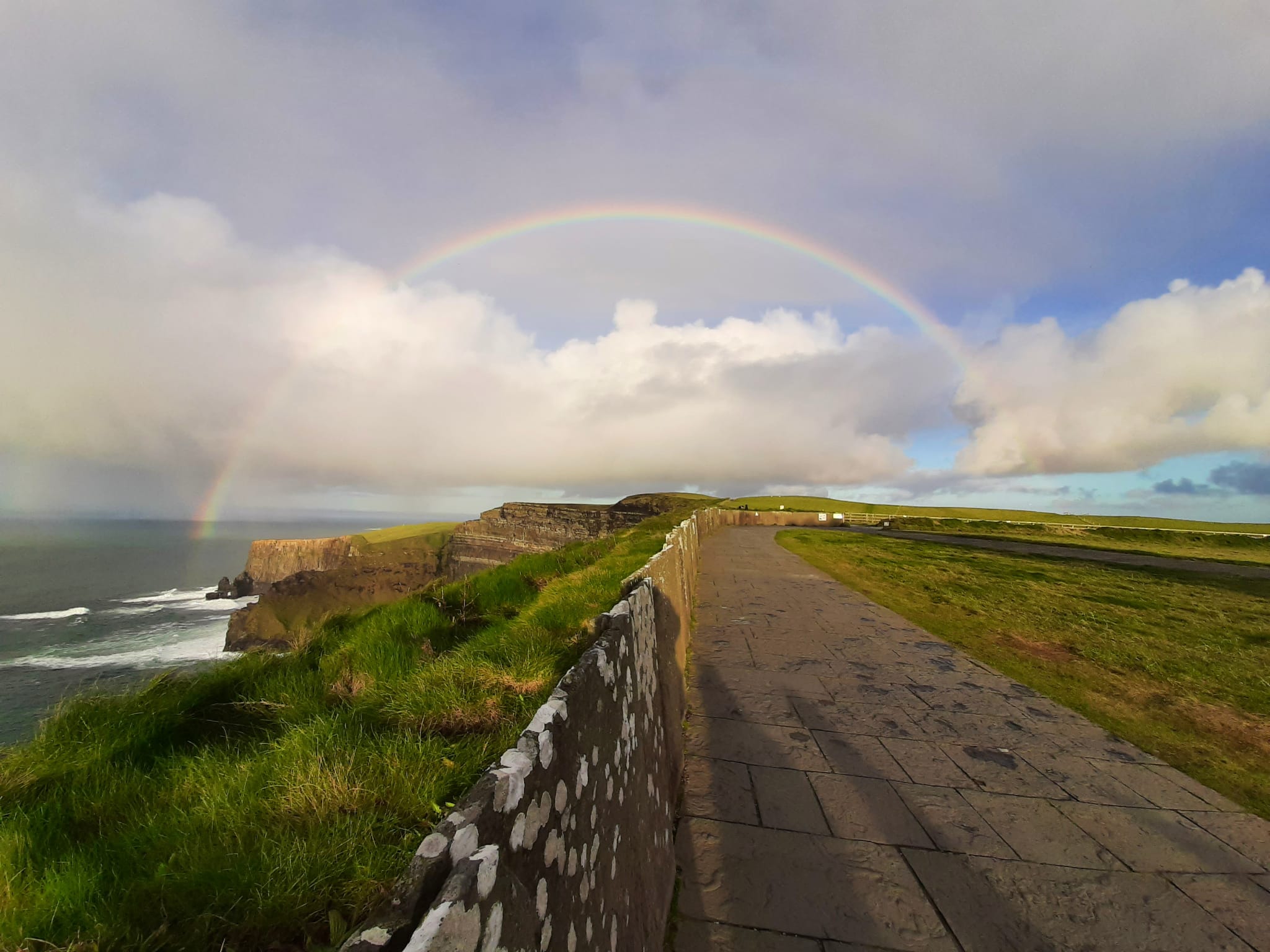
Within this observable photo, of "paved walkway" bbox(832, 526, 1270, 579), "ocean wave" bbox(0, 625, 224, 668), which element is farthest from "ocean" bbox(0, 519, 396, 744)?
"paved walkway" bbox(832, 526, 1270, 579)

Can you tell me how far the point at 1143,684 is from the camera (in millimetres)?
7824

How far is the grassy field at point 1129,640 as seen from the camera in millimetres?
6152

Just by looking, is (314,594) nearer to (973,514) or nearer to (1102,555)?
(1102,555)

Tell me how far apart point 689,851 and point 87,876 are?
348cm

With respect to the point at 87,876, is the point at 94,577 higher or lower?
lower

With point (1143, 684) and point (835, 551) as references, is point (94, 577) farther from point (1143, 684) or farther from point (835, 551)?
point (1143, 684)

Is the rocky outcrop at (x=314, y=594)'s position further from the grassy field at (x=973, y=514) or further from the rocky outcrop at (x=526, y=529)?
the grassy field at (x=973, y=514)

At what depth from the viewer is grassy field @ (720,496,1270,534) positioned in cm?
4981

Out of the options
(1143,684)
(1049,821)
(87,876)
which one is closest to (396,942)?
(87,876)

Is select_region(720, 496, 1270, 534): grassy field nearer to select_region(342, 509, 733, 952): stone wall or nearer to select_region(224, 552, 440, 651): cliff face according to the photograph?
select_region(224, 552, 440, 651): cliff face

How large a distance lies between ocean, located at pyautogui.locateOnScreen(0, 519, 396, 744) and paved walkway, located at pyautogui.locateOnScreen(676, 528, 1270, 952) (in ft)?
15.6

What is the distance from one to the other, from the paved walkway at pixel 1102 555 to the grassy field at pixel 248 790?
29249mm

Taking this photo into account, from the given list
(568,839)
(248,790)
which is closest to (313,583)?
(248,790)

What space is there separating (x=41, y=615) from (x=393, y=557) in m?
39.4
